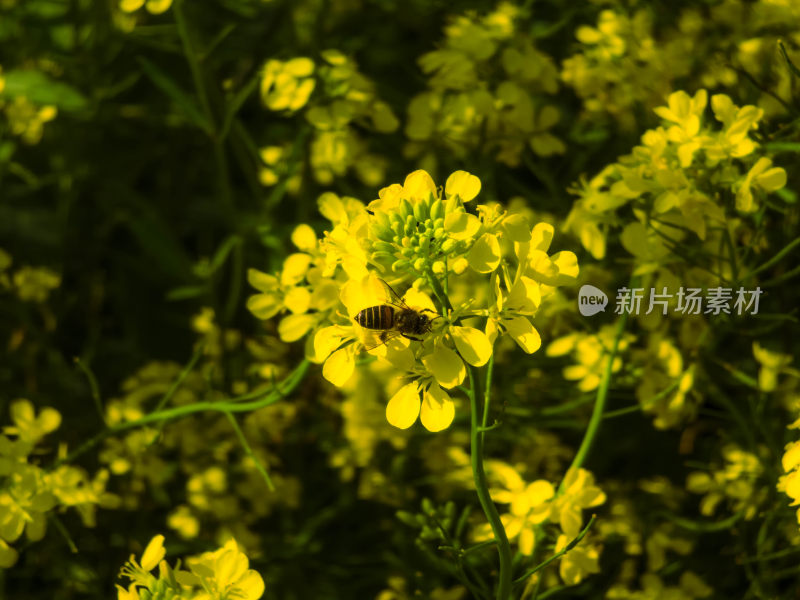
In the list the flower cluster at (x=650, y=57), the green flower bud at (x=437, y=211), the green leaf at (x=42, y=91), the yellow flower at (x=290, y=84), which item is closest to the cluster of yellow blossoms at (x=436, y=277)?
the green flower bud at (x=437, y=211)

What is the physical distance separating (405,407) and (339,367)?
0.08m

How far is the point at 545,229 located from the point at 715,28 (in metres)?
1.30

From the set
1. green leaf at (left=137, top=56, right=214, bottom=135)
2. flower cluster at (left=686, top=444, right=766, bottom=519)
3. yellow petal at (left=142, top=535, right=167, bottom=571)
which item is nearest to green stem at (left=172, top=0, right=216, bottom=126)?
green leaf at (left=137, top=56, right=214, bottom=135)

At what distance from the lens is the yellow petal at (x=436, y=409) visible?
85cm

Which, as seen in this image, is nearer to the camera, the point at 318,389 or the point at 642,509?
the point at 642,509

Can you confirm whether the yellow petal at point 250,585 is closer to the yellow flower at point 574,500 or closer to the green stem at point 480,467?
the green stem at point 480,467

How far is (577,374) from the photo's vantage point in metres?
1.33

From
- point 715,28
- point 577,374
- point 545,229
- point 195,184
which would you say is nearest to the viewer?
point 545,229

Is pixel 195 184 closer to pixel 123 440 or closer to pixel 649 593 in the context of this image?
pixel 123 440

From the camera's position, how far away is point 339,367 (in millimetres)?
884

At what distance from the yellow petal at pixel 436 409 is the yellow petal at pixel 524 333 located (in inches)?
3.5

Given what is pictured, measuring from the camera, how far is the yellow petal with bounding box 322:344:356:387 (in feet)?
2.87

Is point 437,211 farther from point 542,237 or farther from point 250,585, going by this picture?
point 250,585

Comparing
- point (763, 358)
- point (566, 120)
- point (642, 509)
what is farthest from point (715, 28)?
point (642, 509)
